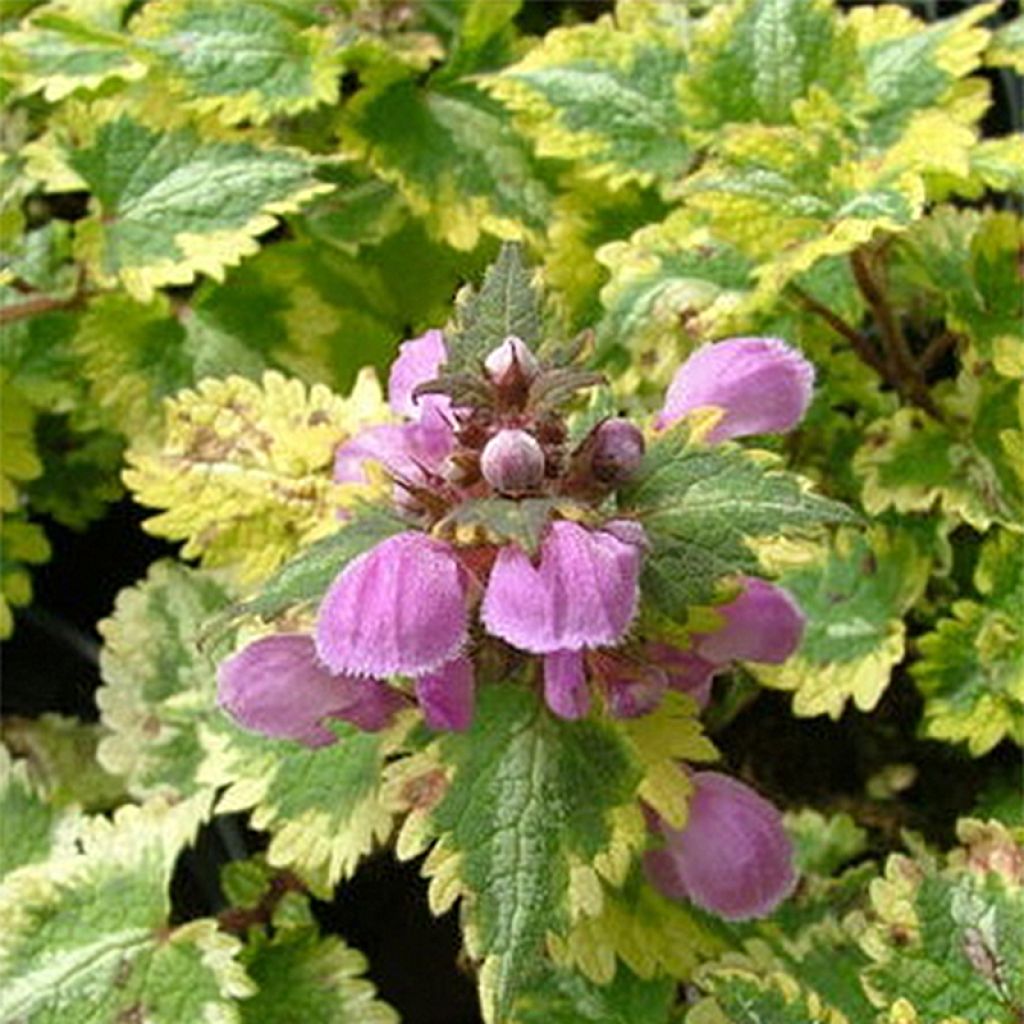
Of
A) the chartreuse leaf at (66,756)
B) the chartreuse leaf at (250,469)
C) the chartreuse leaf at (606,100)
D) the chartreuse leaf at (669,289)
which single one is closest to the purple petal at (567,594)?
the chartreuse leaf at (250,469)

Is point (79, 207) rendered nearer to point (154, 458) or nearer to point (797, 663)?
point (154, 458)

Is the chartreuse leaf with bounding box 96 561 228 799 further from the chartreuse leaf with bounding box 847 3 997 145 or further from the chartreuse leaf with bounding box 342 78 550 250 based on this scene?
the chartreuse leaf with bounding box 847 3 997 145

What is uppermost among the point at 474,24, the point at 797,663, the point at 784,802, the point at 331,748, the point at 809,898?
the point at 474,24

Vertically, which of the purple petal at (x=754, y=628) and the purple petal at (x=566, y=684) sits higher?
the purple petal at (x=566, y=684)

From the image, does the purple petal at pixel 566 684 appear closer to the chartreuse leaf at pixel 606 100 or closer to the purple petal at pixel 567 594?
Answer: the purple petal at pixel 567 594

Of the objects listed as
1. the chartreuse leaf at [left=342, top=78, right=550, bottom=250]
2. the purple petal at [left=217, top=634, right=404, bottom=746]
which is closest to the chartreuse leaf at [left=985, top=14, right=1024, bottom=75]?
the chartreuse leaf at [left=342, top=78, right=550, bottom=250]

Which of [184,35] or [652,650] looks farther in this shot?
[184,35]

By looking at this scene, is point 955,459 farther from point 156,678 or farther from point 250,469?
point 156,678

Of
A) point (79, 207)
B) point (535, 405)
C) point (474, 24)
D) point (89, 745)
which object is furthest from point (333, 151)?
point (535, 405)
